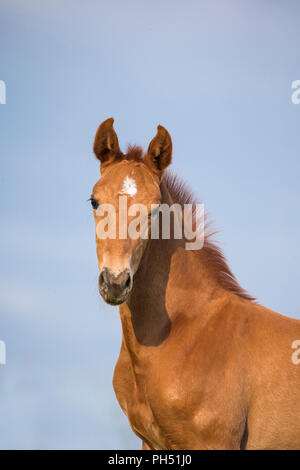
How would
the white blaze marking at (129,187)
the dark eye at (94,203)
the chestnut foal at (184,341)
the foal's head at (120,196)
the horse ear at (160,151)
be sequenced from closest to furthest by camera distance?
the foal's head at (120,196)
the chestnut foal at (184,341)
the white blaze marking at (129,187)
the dark eye at (94,203)
the horse ear at (160,151)

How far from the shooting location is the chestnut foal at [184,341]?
5.89 meters

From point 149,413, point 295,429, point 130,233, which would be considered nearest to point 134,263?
point 130,233

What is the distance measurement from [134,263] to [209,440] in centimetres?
209

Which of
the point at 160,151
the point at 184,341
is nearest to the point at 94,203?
the point at 160,151

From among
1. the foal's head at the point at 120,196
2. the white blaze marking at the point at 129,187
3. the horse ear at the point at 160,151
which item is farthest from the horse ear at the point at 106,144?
the white blaze marking at the point at 129,187

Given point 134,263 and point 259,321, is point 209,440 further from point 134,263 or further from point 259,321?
point 134,263

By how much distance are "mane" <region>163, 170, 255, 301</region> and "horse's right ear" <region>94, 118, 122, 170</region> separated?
824 millimetres

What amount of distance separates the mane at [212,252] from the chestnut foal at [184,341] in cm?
2

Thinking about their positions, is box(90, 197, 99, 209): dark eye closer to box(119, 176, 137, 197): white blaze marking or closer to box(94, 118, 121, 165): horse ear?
box(119, 176, 137, 197): white blaze marking

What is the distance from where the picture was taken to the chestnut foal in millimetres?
5887

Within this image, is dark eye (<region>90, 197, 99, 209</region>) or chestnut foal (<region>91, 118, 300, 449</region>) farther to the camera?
dark eye (<region>90, 197, 99, 209</region>)

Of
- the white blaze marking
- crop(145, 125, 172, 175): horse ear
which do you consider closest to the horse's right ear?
crop(145, 125, 172, 175): horse ear

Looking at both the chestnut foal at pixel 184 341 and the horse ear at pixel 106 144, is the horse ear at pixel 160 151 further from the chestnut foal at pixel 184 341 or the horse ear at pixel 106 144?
the horse ear at pixel 106 144
